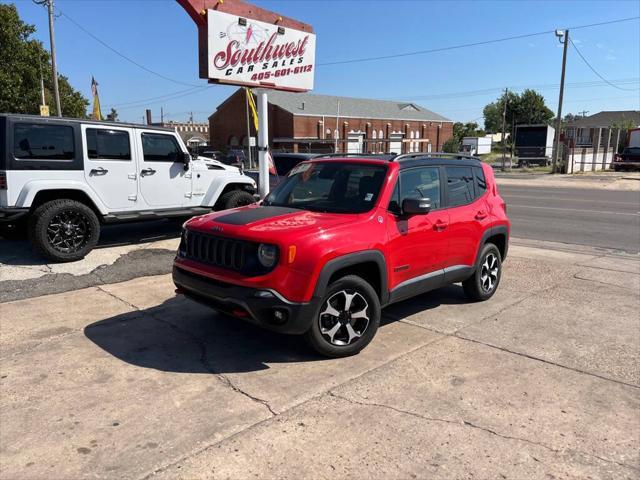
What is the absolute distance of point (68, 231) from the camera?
24.9ft

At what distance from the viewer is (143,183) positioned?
8672 mm

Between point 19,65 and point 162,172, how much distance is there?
28865 mm

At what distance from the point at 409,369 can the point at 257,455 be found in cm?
168

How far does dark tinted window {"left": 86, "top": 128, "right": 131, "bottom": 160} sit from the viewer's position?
7953mm

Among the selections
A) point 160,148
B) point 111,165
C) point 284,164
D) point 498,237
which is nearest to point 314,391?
point 498,237

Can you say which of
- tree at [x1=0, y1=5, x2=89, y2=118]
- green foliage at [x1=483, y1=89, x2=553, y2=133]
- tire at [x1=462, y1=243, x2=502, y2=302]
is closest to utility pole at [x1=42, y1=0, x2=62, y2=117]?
tree at [x1=0, y1=5, x2=89, y2=118]

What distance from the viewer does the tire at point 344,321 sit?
4211mm

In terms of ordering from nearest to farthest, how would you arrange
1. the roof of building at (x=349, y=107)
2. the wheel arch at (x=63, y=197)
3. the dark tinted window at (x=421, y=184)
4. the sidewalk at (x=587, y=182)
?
the dark tinted window at (x=421, y=184)
the wheel arch at (x=63, y=197)
the sidewalk at (x=587, y=182)
the roof of building at (x=349, y=107)

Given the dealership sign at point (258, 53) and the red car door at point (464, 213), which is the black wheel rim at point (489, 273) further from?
the dealership sign at point (258, 53)

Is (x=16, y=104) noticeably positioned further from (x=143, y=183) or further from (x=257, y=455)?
(x=257, y=455)

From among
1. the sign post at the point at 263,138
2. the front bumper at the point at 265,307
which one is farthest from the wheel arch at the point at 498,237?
the sign post at the point at 263,138

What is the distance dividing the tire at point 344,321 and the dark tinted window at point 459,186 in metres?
1.70

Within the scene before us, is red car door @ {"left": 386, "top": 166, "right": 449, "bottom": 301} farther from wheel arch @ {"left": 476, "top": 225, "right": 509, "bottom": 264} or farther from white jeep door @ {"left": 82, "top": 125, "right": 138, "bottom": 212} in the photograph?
white jeep door @ {"left": 82, "top": 125, "right": 138, "bottom": 212}

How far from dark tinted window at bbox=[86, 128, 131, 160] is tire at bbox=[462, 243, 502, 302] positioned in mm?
5842
